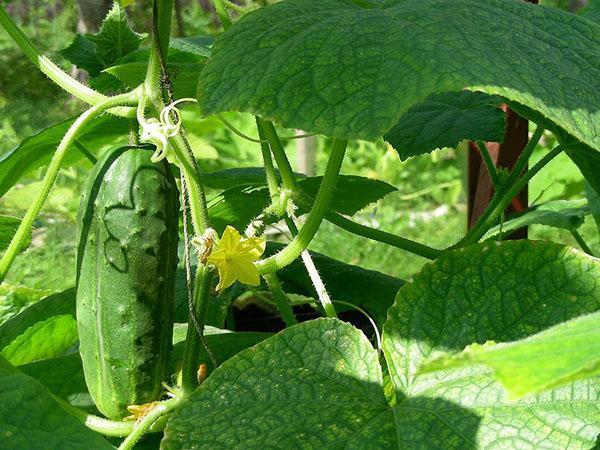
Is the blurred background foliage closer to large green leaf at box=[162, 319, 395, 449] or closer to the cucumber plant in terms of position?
the cucumber plant

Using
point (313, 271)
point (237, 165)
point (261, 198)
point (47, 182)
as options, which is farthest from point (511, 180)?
point (237, 165)

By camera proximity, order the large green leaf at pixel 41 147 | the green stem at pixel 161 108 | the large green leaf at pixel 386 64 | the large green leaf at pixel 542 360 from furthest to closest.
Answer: the large green leaf at pixel 41 147 < the green stem at pixel 161 108 < the large green leaf at pixel 386 64 < the large green leaf at pixel 542 360

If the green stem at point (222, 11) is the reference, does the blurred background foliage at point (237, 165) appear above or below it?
below

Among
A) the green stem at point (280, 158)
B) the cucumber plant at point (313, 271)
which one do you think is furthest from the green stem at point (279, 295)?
the green stem at point (280, 158)

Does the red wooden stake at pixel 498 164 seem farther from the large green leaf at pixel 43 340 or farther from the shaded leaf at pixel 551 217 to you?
the large green leaf at pixel 43 340

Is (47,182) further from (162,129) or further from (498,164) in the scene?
(498,164)

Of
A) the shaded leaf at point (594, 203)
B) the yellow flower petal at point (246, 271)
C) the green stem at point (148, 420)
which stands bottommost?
the shaded leaf at point (594, 203)

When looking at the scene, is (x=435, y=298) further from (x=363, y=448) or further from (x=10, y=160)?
(x=10, y=160)
